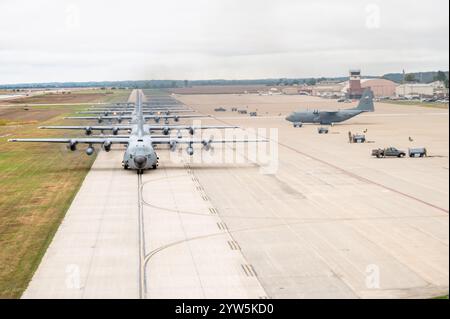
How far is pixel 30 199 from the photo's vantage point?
60.1 m

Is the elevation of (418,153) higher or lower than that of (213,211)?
higher

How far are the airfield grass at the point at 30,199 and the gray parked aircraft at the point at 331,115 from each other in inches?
2663

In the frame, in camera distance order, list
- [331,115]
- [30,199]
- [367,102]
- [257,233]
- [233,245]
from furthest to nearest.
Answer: [367,102], [331,115], [30,199], [257,233], [233,245]

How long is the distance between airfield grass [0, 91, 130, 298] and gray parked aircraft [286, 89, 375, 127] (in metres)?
67.6

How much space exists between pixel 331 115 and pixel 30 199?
101385 millimetres

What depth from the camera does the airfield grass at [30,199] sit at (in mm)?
37281

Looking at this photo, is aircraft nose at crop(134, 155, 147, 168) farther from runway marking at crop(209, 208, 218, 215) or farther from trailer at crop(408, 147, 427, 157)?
trailer at crop(408, 147, 427, 157)

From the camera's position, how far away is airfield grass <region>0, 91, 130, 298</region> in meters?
37.3

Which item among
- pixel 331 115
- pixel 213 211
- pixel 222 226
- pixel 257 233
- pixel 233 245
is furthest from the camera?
pixel 331 115

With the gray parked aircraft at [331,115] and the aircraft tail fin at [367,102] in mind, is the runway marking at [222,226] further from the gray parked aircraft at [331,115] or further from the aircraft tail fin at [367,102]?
the aircraft tail fin at [367,102]

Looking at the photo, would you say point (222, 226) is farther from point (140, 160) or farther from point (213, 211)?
point (140, 160)

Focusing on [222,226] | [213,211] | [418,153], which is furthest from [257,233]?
[418,153]

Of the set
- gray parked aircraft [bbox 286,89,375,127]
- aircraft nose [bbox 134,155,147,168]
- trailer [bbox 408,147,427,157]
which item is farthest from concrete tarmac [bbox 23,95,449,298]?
gray parked aircraft [bbox 286,89,375,127]

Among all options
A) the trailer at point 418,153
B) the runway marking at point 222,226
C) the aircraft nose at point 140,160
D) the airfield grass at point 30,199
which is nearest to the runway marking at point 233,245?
the runway marking at point 222,226
